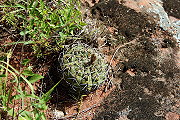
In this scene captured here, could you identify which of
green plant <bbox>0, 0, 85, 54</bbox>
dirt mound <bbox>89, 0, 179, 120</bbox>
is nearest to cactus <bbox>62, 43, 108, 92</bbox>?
green plant <bbox>0, 0, 85, 54</bbox>

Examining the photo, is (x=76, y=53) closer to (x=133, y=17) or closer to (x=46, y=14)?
(x=46, y=14)

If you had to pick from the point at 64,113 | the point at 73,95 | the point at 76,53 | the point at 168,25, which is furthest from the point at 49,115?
the point at 168,25

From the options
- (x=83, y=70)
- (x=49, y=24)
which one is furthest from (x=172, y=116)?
(x=49, y=24)

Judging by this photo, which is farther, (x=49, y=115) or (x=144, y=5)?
(x=144, y=5)

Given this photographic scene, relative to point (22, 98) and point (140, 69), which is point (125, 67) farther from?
point (22, 98)

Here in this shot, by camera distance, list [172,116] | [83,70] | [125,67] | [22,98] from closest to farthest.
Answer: [22,98] < [83,70] < [172,116] < [125,67]

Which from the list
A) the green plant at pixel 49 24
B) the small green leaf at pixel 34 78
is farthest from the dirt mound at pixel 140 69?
the small green leaf at pixel 34 78

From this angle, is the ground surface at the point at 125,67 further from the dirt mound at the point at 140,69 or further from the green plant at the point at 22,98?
the green plant at the point at 22,98

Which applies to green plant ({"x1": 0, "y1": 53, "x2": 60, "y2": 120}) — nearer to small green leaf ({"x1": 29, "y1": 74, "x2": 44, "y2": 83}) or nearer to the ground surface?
small green leaf ({"x1": 29, "y1": 74, "x2": 44, "y2": 83})
